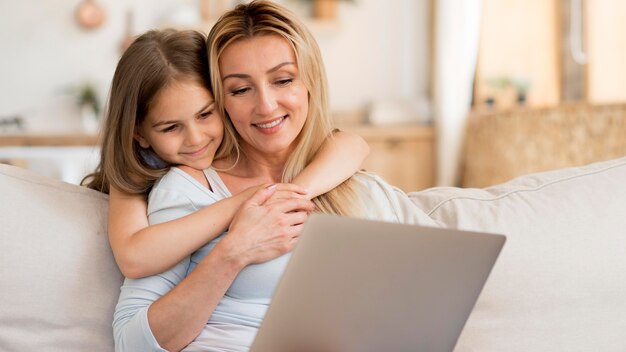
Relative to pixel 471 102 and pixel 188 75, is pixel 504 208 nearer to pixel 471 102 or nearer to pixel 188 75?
pixel 188 75

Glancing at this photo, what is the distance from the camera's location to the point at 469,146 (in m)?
5.25

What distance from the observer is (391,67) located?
229 inches

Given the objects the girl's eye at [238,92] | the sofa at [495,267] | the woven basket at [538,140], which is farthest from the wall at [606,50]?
the girl's eye at [238,92]

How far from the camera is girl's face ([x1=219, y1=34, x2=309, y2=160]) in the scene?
Result: 1.53m

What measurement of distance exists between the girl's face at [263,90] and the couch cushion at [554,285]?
0.39 m

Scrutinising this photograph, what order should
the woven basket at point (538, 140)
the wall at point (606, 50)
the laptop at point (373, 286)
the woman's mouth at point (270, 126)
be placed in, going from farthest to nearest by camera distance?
1. the wall at point (606, 50)
2. the woven basket at point (538, 140)
3. the woman's mouth at point (270, 126)
4. the laptop at point (373, 286)

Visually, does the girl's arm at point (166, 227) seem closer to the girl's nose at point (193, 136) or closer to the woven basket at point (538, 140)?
the girl's nose at point (193, 136)

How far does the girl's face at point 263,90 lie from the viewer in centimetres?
153

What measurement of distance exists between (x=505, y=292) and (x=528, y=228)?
14 cm

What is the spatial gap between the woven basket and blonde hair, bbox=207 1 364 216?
2.27 meters


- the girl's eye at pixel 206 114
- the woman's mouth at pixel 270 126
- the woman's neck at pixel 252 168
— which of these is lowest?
the woman's neck at pixel 252 168

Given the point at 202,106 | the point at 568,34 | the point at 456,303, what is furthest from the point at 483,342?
the point at 568,34

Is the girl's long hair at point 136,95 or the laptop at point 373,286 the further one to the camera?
the girl's long hair at point 136,95

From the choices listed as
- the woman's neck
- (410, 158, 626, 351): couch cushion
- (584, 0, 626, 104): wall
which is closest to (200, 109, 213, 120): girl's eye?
the woman's neck
